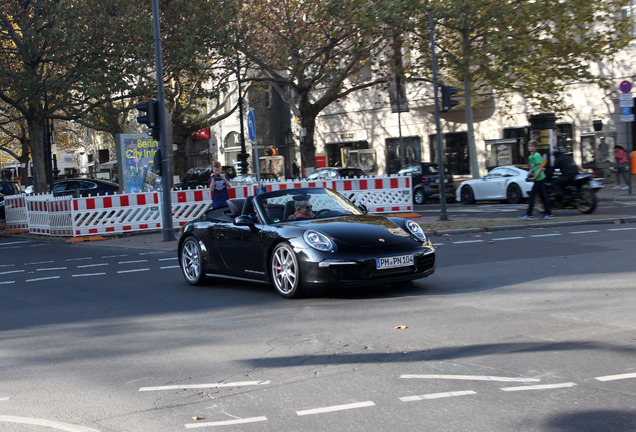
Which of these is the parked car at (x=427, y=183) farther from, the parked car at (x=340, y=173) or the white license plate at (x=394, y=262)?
the white license plate at (x=394, y=262)

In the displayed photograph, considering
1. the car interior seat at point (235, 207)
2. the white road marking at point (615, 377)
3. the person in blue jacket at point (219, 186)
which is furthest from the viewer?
the person in blue jacket at point (219, 186)

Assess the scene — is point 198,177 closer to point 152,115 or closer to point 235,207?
point 152,115

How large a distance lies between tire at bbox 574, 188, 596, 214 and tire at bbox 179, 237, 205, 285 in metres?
11.3

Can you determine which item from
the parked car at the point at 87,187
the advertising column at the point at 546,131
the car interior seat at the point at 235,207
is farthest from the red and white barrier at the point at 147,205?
the car interior seat at the point at 235,207

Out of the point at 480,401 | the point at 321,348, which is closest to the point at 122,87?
the point at 321,348

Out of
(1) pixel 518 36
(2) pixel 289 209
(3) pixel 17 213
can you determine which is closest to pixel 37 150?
(3) pixel 17 213

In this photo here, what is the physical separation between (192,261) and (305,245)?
2869 millimetres

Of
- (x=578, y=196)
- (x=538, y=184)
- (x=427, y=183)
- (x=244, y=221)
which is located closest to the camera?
(x=244, y=221)

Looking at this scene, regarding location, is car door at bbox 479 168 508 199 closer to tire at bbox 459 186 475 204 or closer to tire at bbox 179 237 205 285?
tire at bbox 459 186 475 204

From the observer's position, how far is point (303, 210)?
409 inches

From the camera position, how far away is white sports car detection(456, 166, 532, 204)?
26.9m

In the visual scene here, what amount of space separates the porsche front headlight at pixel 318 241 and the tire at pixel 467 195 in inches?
805

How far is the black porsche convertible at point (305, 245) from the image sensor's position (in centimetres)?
916

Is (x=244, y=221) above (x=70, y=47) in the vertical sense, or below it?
below
